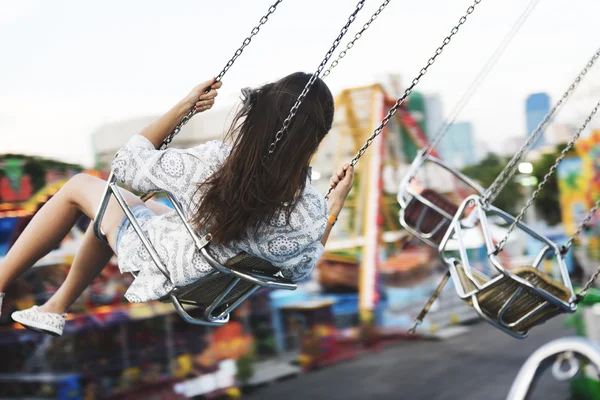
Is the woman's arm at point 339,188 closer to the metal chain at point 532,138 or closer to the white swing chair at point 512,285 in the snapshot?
the white swing chair at point 512,285

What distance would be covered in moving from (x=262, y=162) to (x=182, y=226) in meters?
0.27

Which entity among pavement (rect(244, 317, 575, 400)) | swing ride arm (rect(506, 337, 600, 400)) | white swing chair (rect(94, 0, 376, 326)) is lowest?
pavement (rect(244, 317, 575, 400))

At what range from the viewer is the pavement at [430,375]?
324 inches

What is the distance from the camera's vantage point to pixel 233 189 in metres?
1.46

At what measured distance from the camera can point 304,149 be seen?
1.48 meters

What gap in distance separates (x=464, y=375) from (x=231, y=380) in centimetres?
318

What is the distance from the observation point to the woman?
4.80 ft

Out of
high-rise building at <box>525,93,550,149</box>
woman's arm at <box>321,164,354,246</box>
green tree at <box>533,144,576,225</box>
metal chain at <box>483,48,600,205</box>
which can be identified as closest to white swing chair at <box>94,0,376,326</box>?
woman's arm at <box>321,164,354,246</box>

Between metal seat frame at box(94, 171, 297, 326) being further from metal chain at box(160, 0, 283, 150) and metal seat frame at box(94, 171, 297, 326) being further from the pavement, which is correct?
A: the pavement

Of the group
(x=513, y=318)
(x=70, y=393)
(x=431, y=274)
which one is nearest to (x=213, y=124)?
(x=70, y=393)

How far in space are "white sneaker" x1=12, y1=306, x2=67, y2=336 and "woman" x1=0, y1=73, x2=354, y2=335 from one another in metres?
0.28

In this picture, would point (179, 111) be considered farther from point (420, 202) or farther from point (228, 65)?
point (420, 202)

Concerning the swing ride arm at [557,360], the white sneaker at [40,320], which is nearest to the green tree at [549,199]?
the swing ride arm at [557,360]

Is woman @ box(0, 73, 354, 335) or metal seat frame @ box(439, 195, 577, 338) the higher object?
woman @ box(0, 73, 354, 335)
